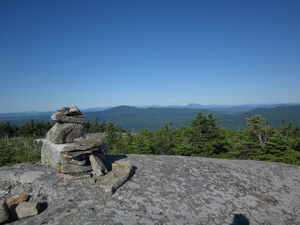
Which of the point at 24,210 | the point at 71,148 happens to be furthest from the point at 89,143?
the point at 24,210

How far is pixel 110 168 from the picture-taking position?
6609mm

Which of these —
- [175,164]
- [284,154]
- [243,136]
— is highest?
[175,164]

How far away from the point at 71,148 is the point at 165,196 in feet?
11.6

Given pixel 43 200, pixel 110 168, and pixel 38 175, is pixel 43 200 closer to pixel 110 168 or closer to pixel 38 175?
pixel 38 175

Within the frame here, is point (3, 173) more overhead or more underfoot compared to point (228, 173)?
more overhead

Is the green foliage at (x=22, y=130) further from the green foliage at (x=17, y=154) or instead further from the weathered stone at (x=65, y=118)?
the weathered stone at (x=65, y=118)

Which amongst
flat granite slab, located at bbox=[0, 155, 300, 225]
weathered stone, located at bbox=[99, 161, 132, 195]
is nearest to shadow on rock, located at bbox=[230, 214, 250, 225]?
flat granite slab, located at bbox=[0, 155, 300, 225]

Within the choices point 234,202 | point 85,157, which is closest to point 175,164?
point 234,202

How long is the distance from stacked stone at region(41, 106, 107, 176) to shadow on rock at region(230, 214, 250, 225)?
4233mm

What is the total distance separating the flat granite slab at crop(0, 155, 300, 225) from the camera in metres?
4.21

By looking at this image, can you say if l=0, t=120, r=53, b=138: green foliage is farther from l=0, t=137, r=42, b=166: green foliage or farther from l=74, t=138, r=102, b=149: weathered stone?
l=74, t=138, r=102, b=149: weathered stone

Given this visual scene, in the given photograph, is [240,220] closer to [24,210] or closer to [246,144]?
[24,210]

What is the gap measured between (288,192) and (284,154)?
15.6 meters

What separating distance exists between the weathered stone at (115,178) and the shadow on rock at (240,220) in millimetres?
3412
